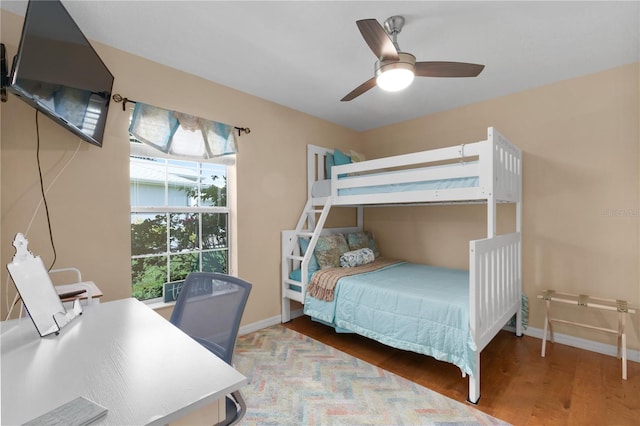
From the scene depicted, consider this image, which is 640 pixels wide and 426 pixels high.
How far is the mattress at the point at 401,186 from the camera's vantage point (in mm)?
2338

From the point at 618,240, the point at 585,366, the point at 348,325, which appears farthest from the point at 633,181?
the point at 348,325

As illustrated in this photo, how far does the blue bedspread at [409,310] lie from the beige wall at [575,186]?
778mm

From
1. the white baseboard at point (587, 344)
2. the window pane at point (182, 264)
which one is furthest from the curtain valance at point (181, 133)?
the white baseboard at point (587, 344)

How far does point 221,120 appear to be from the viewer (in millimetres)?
2820

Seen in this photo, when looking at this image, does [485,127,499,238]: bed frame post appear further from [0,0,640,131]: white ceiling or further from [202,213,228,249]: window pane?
[202,213,228,249]: window pane

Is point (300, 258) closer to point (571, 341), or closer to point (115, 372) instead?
point (115, 372)

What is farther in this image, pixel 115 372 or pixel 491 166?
pixel 491 166

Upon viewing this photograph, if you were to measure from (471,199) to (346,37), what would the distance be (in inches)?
61.2

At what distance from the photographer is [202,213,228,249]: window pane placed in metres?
2.85

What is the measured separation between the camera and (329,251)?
325 cm

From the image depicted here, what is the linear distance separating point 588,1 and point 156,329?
295cm

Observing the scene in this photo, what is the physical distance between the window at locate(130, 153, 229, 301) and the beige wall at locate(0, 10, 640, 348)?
0.18m

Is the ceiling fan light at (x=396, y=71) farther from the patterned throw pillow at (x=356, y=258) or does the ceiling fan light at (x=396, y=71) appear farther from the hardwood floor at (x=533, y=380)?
the hardwood floor at (x=533, y=380)

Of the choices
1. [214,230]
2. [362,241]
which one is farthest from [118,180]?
[362,241]
